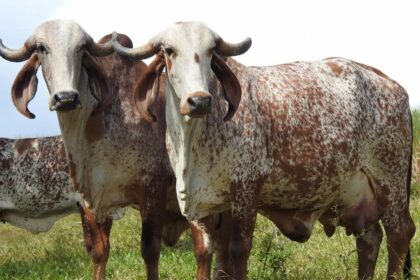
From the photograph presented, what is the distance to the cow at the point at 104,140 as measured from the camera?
7.56 meters

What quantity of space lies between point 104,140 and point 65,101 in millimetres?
1015

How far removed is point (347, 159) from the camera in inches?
303

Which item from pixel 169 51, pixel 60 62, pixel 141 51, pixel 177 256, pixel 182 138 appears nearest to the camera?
pixel 169 51

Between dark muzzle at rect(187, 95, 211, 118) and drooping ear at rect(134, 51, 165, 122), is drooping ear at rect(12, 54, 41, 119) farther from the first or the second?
dark muzzle at rect(187, 95, 211, 118)

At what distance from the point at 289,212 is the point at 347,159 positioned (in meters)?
0.63

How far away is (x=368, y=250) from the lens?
8.34 m

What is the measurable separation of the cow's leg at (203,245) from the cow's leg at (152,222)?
0.54m

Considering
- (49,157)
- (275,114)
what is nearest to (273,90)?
(275,114)

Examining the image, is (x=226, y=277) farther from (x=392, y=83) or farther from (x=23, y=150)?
(x=23, y=150)

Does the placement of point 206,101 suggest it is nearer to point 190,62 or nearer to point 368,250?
point 190,62

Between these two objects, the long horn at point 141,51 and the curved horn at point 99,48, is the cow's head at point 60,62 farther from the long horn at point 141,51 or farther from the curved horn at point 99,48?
the long horn at point 141,51

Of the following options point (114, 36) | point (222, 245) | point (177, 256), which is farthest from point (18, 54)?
point (177, 256)

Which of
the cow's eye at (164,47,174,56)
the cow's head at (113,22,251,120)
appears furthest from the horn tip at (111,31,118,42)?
the cow's eye at (164,47,174,56)

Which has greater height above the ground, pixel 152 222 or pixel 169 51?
pixel 169 51
